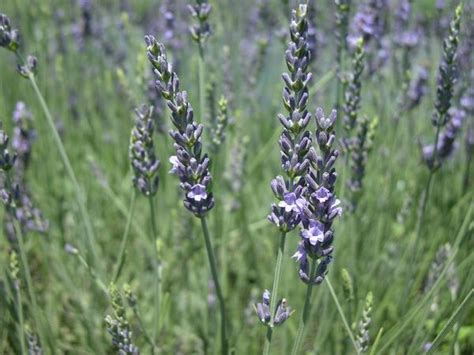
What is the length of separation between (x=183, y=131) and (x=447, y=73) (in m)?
0.94

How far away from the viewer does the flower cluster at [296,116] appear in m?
1.14

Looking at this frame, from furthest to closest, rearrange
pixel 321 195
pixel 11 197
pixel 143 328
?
pixel 143 328 < pixel 11 197 < pixel 321 195

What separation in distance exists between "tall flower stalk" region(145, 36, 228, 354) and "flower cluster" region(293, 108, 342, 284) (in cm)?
25

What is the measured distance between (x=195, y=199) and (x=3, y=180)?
791 millimetres

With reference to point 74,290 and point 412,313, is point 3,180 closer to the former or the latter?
point 74,290

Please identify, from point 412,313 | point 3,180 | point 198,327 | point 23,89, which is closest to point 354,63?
point 412,313

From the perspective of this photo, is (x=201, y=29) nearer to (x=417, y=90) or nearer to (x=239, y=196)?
(x=239, y=196)

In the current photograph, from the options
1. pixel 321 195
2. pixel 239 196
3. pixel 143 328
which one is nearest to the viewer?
pixel 321 195

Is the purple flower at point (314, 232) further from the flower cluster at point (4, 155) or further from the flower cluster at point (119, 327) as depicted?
the flower cluster at point (4, 155)

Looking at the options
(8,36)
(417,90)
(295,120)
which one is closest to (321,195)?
(295,120)

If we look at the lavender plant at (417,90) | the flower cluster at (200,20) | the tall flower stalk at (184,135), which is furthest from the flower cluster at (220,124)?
the lavender plant at (417,90)

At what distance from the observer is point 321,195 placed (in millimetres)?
1137

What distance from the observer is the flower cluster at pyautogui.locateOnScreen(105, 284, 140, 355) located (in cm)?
148

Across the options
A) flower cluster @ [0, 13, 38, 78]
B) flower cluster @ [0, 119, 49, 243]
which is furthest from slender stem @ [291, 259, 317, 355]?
flower cluster @ [0, 13, 38, 78]
